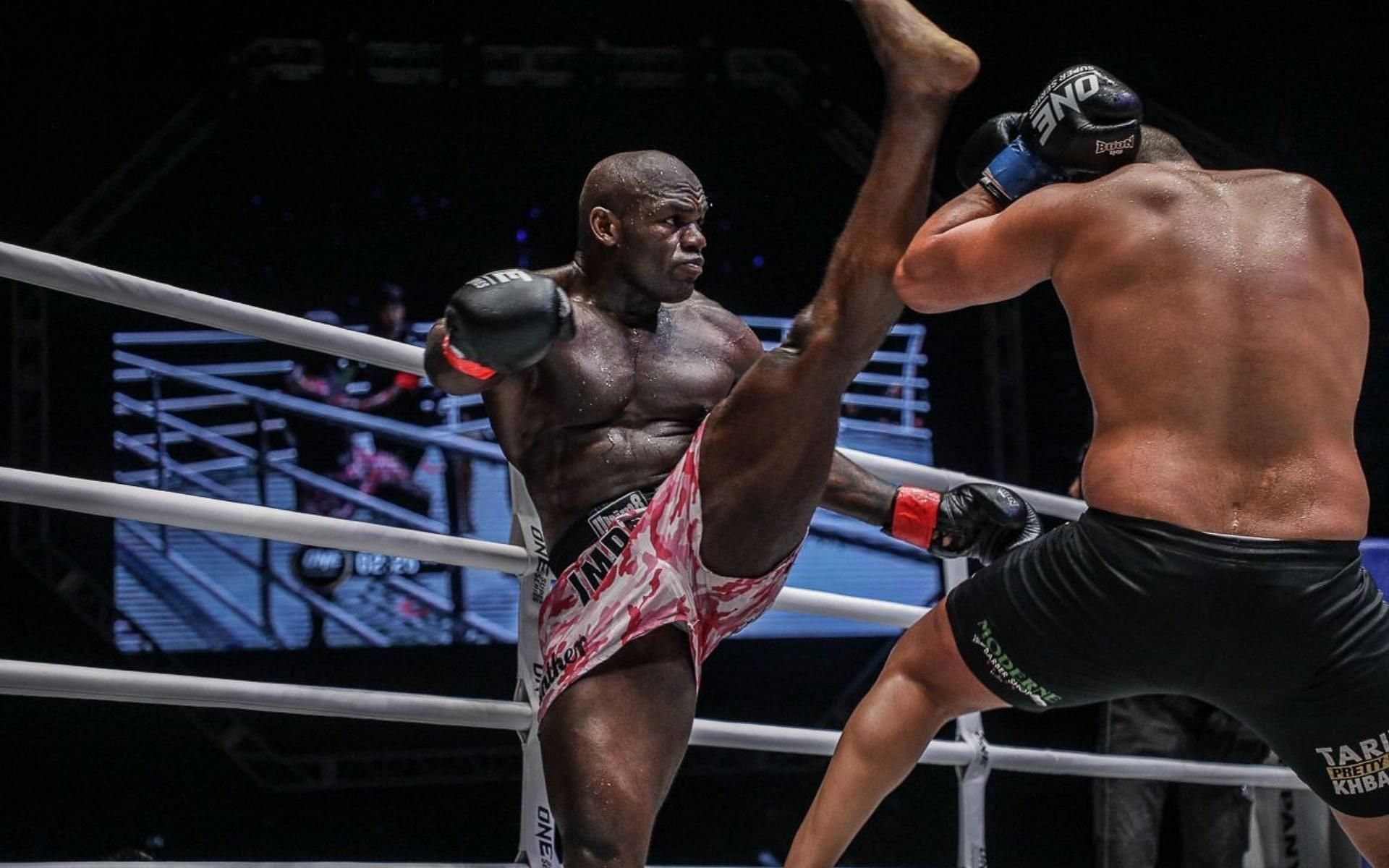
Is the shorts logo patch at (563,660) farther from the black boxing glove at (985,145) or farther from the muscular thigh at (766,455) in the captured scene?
the black boxing glove at (985,145)

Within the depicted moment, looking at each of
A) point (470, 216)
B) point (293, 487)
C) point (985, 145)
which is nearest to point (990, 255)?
point (985, 145)

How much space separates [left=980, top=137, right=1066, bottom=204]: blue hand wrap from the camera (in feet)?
5.41

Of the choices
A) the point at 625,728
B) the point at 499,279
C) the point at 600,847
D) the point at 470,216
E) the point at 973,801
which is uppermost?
the point at 470,216

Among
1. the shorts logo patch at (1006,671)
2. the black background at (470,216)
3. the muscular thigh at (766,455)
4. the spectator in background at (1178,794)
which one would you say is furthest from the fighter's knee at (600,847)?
the black background at (470,216)

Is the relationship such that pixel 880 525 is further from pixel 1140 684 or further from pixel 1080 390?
pixel 1080 390

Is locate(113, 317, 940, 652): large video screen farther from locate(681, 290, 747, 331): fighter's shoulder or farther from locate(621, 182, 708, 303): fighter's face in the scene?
locate(621, 182, 708, 303): fighter's face

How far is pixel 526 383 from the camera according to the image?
1779 millimetres

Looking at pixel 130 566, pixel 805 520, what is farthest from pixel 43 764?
pixel 805 520

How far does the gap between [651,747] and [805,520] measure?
0.32 metres

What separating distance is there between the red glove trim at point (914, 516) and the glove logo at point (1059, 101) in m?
0.54

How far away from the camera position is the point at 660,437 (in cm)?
182

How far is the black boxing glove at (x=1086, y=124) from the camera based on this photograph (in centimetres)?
155

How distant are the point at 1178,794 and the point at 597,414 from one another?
1668 mm

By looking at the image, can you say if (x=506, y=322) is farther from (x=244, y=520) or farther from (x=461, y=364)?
(x=244, y=520)
